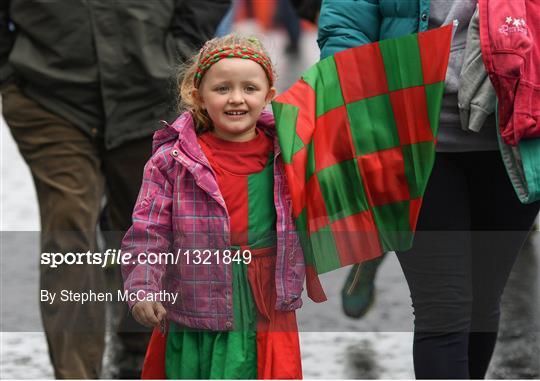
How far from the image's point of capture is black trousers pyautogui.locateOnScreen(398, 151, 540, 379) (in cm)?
422

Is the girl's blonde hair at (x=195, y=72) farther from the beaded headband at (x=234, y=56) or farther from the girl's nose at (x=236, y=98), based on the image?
the girl's nose at (x=236, y=98)

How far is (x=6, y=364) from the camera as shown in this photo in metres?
5.74

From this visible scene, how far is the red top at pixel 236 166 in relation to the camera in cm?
400

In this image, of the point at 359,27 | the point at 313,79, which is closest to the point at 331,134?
the point at 313,79

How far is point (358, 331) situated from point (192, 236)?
7.78ft

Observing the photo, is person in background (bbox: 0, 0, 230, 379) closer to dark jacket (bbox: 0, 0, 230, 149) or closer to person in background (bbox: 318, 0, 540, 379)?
dark jacket (bbox: 0, 0, 230, 149)

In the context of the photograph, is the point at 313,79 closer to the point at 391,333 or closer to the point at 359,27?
the point at 359,27

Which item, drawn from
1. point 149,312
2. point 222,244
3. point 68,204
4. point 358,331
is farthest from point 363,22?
point 358,331

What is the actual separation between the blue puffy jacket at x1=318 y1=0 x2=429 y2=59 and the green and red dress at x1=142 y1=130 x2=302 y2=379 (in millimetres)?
528

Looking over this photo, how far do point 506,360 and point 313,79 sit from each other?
7.43 feet

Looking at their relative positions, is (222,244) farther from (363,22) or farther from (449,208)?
(363,22)

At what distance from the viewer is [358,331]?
6191mm

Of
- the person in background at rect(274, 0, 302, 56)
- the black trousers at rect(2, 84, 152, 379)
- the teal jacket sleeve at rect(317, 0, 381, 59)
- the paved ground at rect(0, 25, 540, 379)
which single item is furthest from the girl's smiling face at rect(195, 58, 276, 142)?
the person in background at rect(274, 0, 302, 56)

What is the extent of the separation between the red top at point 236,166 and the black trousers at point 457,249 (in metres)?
0.56
